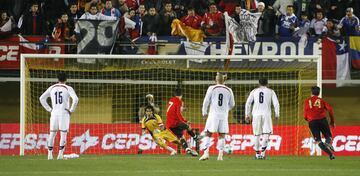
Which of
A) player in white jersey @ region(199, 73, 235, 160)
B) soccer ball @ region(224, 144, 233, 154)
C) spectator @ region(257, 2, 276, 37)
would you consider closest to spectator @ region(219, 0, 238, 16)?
spectator @ region(257, 2, 276, 37)

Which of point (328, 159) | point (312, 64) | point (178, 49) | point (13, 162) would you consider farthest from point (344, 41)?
point (13, 162)

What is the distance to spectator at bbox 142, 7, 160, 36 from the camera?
26766 millimetres

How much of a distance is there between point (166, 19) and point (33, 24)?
12.3 feet

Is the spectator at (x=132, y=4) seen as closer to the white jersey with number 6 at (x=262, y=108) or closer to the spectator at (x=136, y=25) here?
the spectator at (x=136, y=25)

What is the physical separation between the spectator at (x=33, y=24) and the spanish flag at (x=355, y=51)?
868 centimetres

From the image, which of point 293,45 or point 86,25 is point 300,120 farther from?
point 86,25

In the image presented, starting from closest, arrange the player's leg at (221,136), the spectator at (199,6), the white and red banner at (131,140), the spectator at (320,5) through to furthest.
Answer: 1. the player's leg at (221,136)
2. the white and red banner at (131,140)
3. the spectator at (320,5)
4. the spectator at (199,6)

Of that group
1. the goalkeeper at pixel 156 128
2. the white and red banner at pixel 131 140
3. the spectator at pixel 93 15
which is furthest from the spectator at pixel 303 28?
the goalkeeper at pixel 156 128

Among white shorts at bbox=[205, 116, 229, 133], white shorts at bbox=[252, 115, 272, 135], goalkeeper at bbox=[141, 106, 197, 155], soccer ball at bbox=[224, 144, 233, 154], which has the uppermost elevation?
white shorts at bbox=[205, 116, 229, 133]

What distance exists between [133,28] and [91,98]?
9.75 ft

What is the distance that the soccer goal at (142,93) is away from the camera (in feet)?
86.9

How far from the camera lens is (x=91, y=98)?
2848 cm

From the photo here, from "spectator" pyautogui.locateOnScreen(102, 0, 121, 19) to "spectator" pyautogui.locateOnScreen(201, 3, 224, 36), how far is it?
2410 millimetres

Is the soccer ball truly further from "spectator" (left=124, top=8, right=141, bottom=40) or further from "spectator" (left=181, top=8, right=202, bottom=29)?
"spectator" (left=124, top=8, right=141, bottom=40)
